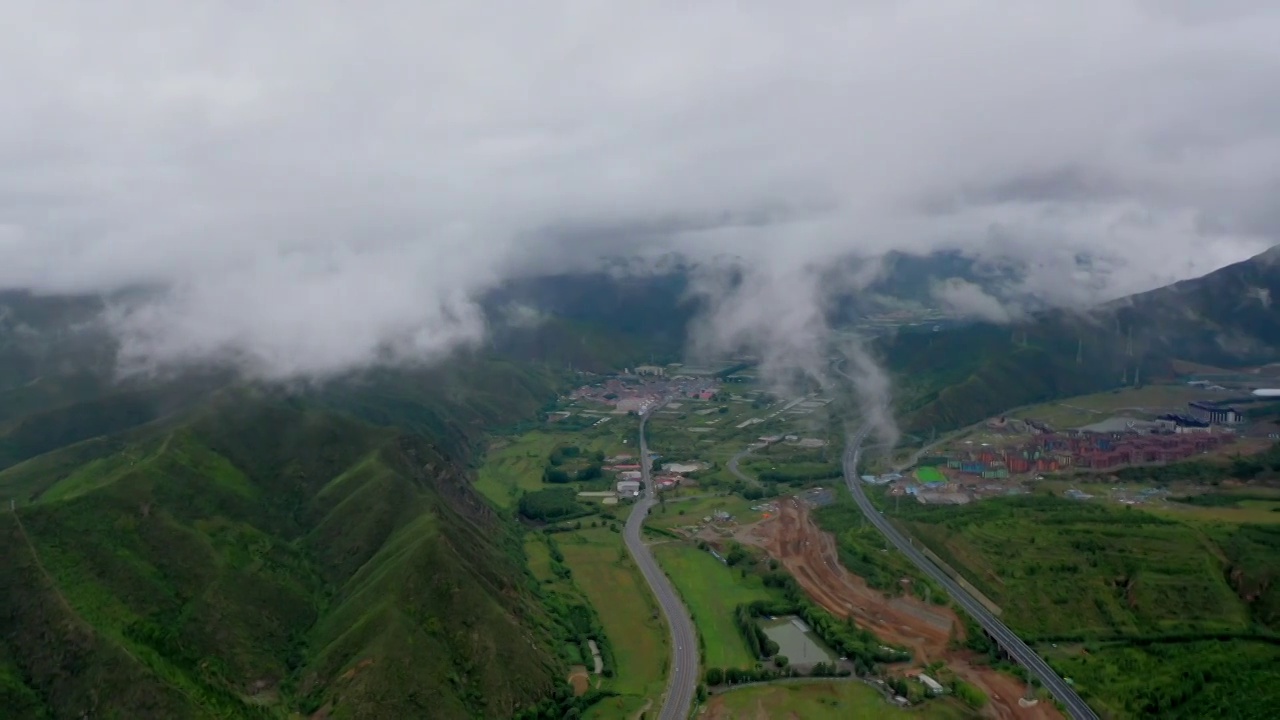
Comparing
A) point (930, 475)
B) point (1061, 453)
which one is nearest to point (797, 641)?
point (930, 475)

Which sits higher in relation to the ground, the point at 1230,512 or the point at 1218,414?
the point at 1230,512

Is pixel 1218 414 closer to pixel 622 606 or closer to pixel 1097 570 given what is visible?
pixel 1097 570

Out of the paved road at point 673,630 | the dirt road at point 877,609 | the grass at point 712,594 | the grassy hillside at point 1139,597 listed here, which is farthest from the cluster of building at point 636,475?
the grassy hillside at point 1139,597

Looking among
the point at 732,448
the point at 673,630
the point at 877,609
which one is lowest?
the point at 877,609

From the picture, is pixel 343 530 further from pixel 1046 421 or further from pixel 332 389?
pixel 1046 421

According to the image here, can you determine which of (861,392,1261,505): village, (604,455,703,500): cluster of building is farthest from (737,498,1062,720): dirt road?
(604,455,703,500): cluster of building

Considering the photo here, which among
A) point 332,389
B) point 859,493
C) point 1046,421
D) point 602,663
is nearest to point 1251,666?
point 602,663
